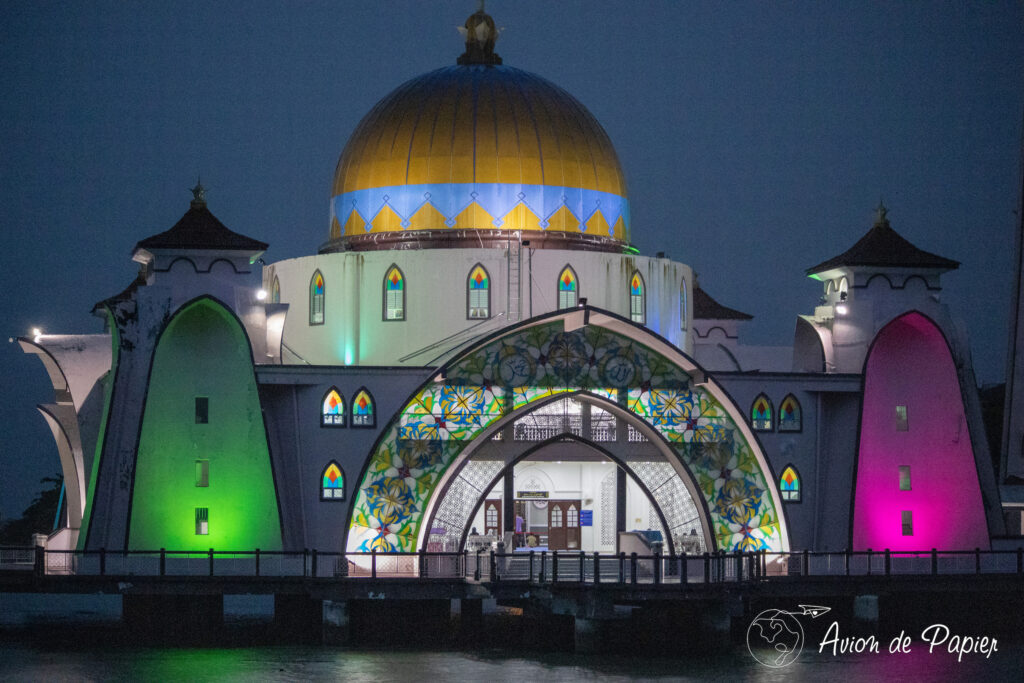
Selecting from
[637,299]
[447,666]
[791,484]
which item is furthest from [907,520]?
[447,666]

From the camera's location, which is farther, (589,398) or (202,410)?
(589,398)

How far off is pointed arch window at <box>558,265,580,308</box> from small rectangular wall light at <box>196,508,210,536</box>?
11.0 m

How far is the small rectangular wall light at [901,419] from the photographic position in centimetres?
5162

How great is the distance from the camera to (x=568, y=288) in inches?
2101

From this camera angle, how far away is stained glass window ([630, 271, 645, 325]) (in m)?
54.2

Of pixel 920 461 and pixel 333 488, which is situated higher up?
pixel 920 461

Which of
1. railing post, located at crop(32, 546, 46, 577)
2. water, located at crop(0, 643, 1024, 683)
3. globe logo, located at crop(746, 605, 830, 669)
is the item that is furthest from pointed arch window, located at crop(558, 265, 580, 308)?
railing post, located at crop(32, 546, 46, 577)

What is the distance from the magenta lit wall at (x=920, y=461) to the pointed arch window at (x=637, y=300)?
6.37 m

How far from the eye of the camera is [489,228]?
5397cm

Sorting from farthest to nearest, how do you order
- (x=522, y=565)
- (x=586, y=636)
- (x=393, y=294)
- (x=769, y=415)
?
(x=393, y=294)
(x=769, y=415)
(x=522, y=565)
(x=586, y=636)

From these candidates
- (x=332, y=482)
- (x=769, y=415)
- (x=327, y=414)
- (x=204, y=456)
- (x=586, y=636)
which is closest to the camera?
(x=586, y=636)

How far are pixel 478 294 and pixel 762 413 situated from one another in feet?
26.0

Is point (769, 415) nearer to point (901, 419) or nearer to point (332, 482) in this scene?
point (901, 419)

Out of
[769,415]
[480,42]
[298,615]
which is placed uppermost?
[480,42]
